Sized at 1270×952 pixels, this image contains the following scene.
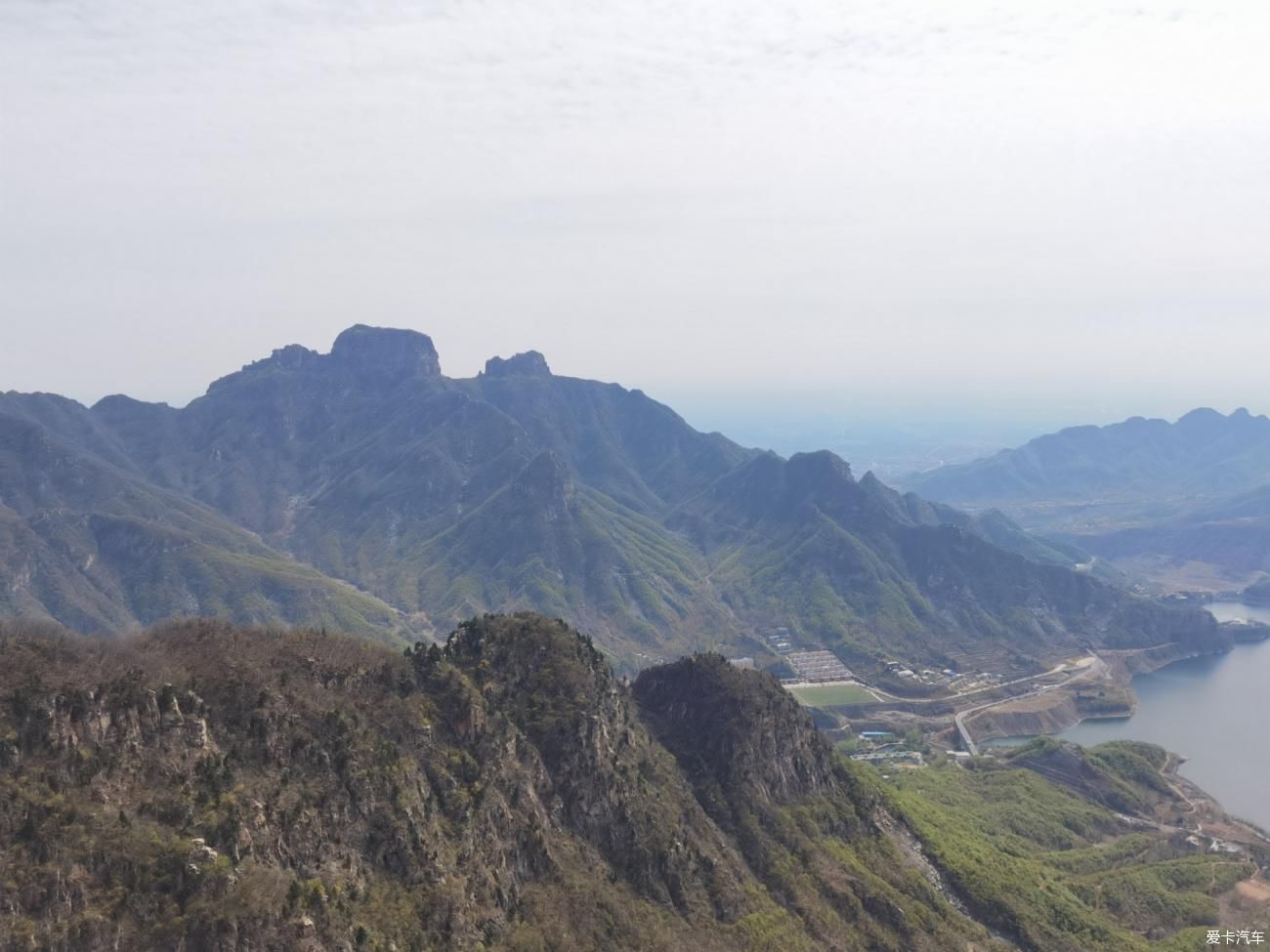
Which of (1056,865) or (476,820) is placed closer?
(476,820)

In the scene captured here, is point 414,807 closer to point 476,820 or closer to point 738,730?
point 476,820

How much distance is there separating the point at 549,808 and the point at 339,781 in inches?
1022

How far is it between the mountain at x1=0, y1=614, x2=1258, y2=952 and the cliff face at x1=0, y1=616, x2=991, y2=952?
0.73 ft

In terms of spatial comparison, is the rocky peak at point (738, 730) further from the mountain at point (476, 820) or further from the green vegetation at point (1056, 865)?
the green vegetation at point (1056, 865)

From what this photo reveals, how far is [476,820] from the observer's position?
279 feet

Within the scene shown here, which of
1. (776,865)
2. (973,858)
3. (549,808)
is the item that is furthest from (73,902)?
(973,858)

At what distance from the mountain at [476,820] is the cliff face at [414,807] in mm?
223

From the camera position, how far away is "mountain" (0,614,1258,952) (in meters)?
61.7

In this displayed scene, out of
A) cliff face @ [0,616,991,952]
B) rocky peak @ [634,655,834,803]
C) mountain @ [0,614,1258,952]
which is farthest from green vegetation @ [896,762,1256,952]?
rocky peak @ [634,655,834,803]

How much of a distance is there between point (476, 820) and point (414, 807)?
7.22 m

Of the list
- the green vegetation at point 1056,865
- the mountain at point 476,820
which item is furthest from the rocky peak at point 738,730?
the green vegetation at point 1056,865

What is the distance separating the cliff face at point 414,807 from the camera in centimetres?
6091

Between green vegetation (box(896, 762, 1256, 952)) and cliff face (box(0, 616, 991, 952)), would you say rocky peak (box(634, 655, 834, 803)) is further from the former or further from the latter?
green vegetation (box(896, 762, 1256, 952))

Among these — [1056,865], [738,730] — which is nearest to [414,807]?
[738,730]
